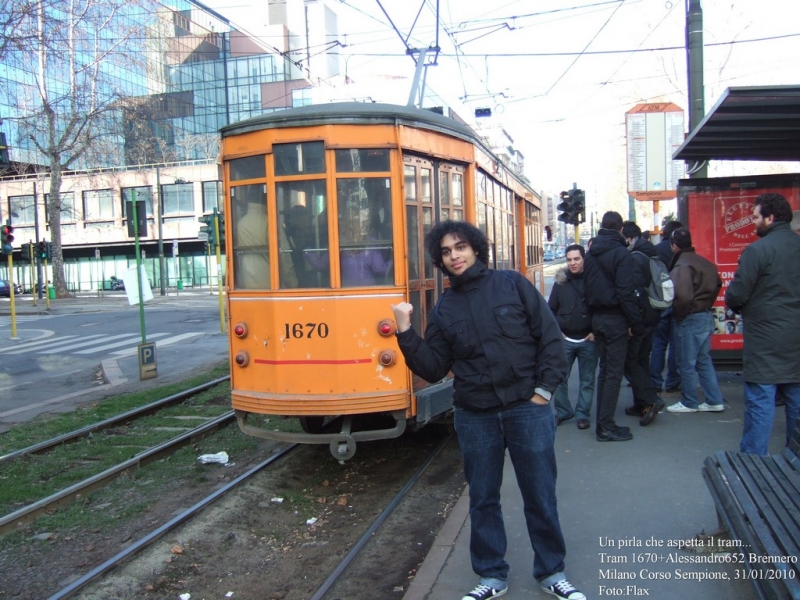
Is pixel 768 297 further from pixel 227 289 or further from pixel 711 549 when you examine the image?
pixel 227 289

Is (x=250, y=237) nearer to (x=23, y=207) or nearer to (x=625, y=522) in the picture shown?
(x=625, y=522)

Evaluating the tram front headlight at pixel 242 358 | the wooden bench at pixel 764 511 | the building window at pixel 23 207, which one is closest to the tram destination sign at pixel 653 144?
the tram front headlight at pixel 242 358

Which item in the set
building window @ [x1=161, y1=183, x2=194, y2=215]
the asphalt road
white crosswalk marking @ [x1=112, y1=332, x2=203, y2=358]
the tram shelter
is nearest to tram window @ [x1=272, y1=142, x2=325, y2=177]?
the tram shelter

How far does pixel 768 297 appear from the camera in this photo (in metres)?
4.77

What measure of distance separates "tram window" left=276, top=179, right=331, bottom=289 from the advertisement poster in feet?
15.1

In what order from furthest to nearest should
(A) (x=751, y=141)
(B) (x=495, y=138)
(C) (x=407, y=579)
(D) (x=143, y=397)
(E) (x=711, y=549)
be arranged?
(B) (x=495, y=138) < (D) (x=143, y=397) < (A) (x=751, y=141) < (C) (x=407, y=579) < (E) (x=711, y=549)

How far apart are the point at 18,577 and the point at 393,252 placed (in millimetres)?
3526

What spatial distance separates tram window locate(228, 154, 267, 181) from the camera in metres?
6.26

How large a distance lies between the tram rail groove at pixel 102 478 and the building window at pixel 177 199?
4842 cm

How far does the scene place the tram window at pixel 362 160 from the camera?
612 cm

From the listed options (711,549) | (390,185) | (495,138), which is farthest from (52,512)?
(495,138)

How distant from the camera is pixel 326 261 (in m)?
6.12

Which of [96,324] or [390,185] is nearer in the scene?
[390,185]

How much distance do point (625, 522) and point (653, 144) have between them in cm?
896
